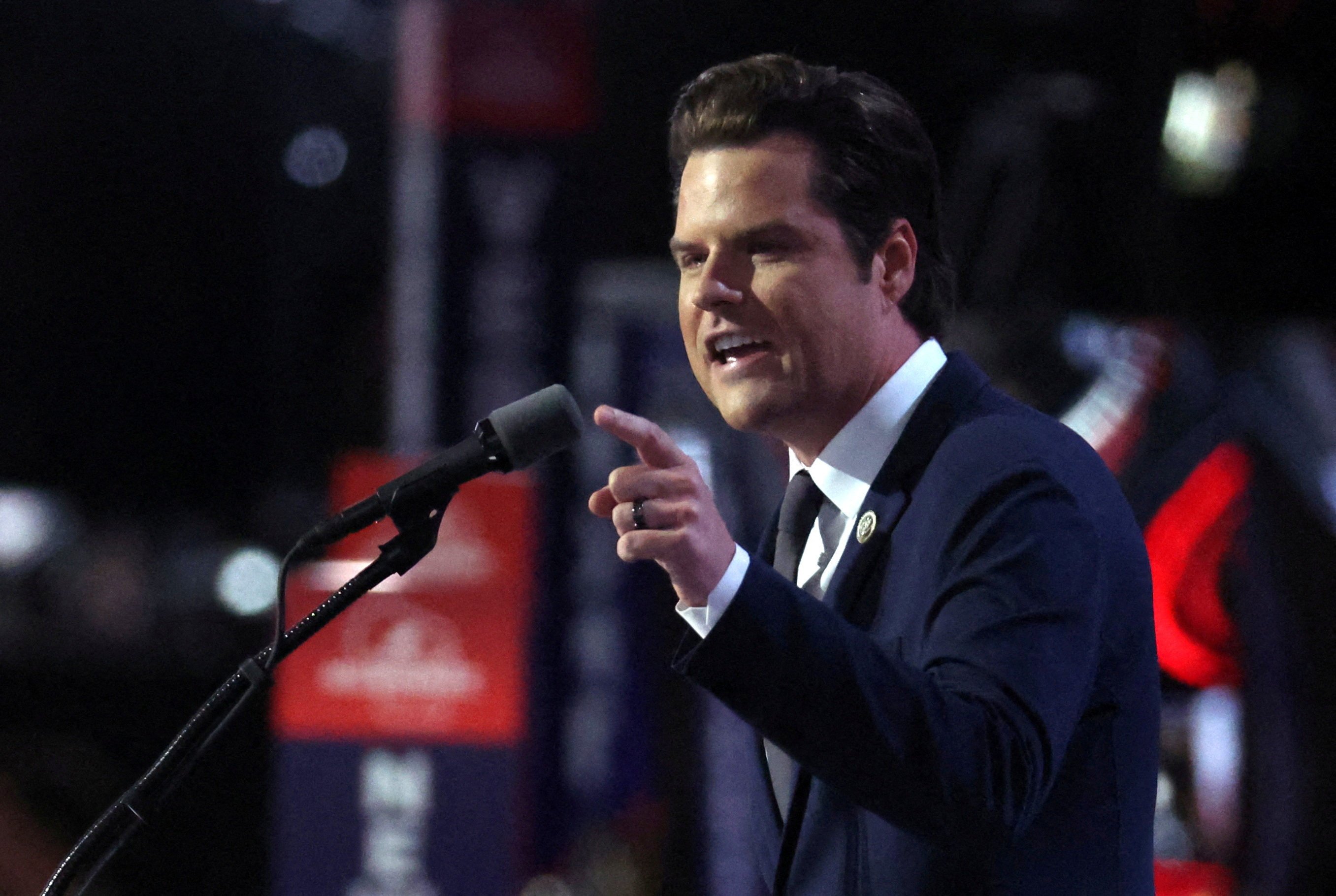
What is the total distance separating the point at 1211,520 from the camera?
3.81 m

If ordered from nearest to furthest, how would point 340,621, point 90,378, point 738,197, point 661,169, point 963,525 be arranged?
point 963,525
point 738,197
point 340,621
point 661,169
point 90,378

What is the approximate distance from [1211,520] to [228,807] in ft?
12.7

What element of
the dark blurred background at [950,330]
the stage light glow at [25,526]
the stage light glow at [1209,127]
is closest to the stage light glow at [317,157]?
the dark blurred background at [950,330]

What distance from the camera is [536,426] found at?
1031mm

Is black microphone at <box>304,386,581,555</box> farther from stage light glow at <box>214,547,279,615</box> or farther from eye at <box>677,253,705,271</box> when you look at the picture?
stage light glow at <box>214,547,279,615</box>

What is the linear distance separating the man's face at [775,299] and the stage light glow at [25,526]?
163 inches

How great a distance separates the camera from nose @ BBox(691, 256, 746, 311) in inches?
50.2

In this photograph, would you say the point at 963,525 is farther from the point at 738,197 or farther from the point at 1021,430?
the point at 738,197

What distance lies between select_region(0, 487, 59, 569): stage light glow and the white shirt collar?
4.21 meters

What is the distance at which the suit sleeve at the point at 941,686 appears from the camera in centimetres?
88

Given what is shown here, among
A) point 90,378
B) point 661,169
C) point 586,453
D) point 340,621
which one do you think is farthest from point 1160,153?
point 90,378

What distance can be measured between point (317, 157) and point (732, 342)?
11.3 ft

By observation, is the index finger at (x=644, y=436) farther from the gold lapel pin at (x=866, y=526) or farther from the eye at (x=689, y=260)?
the eye at (x=689, y=260)

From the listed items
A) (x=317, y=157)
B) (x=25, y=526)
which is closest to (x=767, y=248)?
(x=317, y=157)
